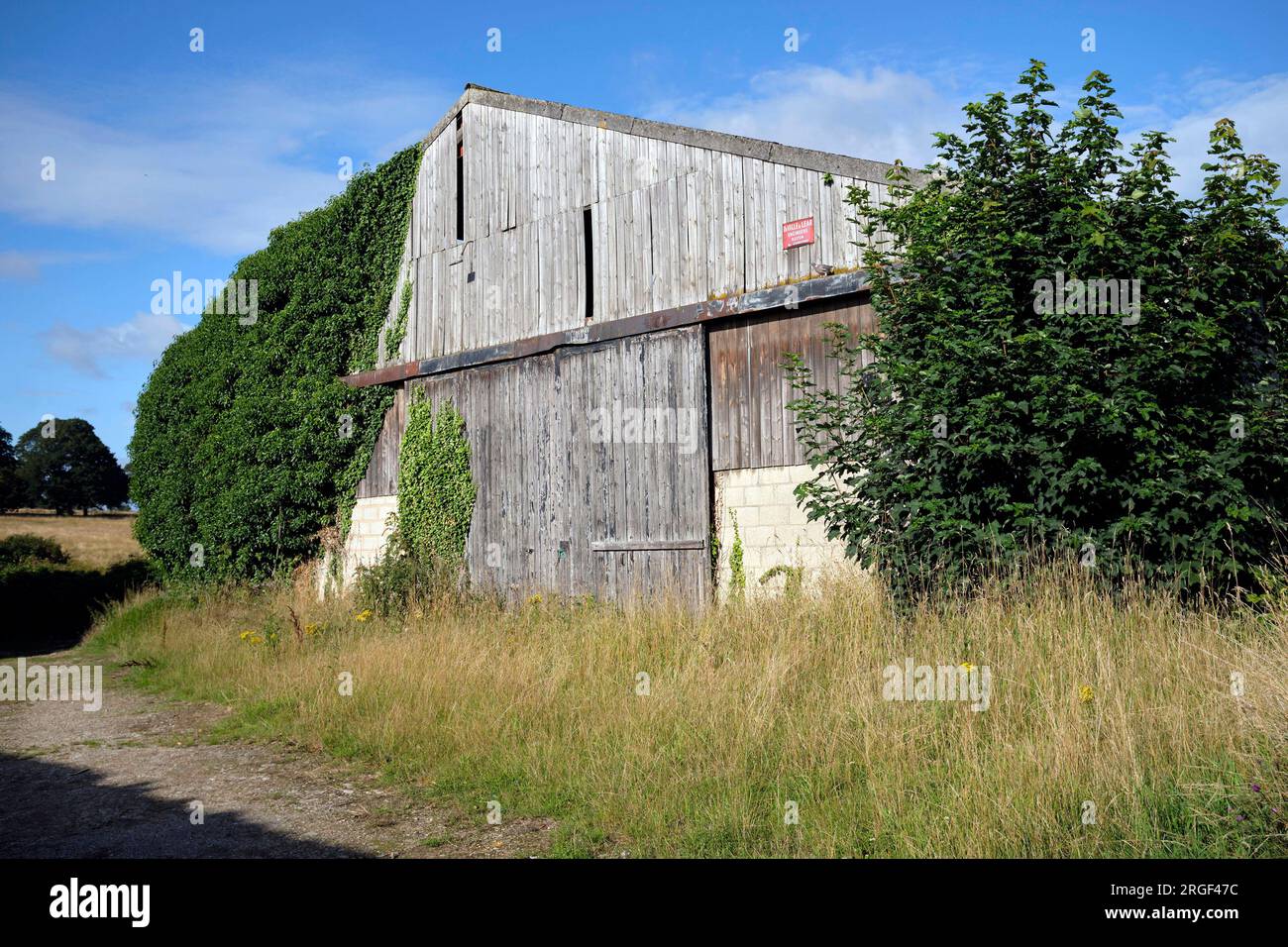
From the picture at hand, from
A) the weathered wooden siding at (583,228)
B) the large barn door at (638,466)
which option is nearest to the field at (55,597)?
the weathered wooden siding at (583,228)

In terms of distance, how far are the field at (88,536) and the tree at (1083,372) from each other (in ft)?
65.0

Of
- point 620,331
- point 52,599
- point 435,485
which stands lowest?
point 52,599

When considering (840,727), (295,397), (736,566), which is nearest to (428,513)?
(295,397)

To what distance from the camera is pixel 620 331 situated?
11.4 meters

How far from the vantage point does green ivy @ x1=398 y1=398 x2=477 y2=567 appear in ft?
43.8

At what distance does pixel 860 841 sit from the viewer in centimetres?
429

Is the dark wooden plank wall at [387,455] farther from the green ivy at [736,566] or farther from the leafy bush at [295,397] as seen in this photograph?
the green ivy at [736,566]

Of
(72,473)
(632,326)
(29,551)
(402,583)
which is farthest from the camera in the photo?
(72,473)

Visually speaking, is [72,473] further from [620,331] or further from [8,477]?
[620,331]

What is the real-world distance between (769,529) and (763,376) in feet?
5.65

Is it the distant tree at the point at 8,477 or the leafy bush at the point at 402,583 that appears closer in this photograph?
the leafy bush at the point at 402,583

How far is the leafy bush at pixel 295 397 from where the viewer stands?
15.2 meters
